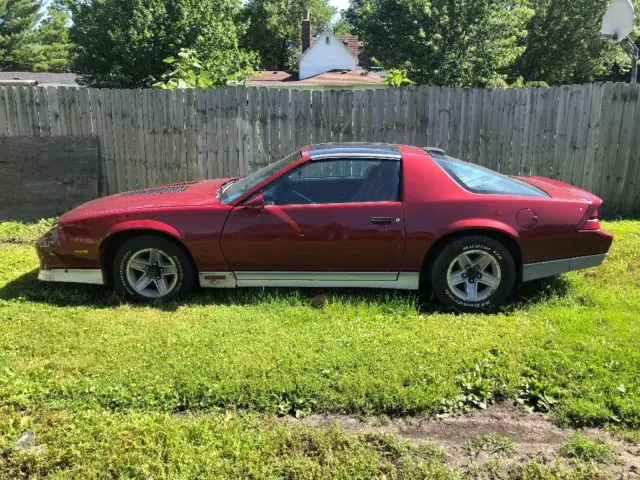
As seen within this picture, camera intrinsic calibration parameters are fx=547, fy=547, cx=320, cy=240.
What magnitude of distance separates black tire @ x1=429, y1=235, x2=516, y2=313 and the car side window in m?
0.68

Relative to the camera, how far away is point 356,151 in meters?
5.06

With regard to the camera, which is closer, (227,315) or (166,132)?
(227,315)

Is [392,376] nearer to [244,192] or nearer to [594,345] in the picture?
[594,345]

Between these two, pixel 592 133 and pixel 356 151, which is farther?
pixel 592 133

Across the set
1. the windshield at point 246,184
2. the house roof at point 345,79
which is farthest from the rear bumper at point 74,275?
the house roof at point 345,79

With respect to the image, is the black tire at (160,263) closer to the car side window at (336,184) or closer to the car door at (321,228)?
the car door at (321,228)

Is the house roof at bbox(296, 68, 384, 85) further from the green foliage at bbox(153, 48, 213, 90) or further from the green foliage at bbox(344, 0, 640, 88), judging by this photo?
the green foliage at bbox(153, 48, 213, 90)

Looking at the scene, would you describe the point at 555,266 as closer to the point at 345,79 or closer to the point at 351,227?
the point at 351,227

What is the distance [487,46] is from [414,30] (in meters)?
2.90

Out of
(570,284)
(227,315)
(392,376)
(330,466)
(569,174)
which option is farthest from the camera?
(569,174)

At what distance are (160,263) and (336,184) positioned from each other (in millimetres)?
1744

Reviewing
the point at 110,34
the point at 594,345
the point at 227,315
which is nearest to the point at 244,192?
the point at 227,315

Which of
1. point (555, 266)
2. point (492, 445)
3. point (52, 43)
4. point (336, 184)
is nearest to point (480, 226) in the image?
point (555, 266)

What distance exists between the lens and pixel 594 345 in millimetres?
3998
